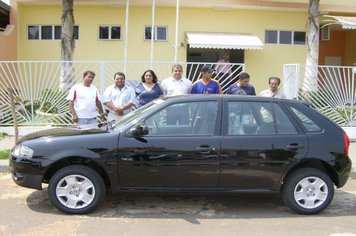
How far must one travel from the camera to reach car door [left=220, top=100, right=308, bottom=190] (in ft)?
17.7

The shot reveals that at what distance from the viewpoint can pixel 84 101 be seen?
24.2ft

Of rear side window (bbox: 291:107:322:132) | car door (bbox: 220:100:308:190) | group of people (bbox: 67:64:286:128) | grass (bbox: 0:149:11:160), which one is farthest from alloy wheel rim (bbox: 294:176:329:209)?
grass (bbox: 0:149:11:160)

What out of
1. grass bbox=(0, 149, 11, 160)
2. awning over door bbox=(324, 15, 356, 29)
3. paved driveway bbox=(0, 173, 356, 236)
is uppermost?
awning over door bbox=(324, 15, 356, 29)

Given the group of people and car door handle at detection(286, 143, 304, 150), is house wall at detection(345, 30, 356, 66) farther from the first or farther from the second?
car door handle at detection(286, 143, 304, 150)

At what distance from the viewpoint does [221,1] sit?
55.3 feet

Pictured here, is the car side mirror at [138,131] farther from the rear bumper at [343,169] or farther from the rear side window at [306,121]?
the rear bumper at [343,169]

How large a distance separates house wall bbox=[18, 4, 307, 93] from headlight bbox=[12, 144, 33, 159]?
12002mm

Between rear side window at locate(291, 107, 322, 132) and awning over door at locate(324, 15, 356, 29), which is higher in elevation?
awning over door at locate(324, 15, 356, 29)

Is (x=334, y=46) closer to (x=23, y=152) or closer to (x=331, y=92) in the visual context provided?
(x=331, y=92)

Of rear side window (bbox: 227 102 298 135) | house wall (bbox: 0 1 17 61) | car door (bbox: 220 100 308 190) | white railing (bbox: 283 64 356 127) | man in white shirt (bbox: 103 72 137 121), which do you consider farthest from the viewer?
house wall (bbox: 0 1 17 61)

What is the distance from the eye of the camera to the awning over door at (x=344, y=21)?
15766 millimetres

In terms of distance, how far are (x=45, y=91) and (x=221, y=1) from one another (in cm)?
837

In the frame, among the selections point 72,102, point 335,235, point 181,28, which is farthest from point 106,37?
point 335,235

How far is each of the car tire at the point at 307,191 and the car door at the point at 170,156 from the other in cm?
91
